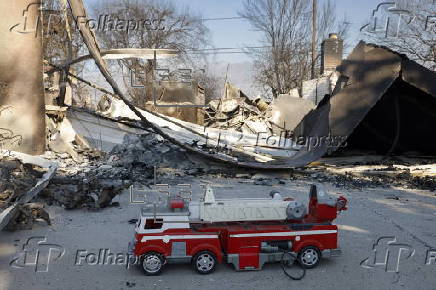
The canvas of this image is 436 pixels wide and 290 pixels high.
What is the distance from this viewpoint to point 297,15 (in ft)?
100

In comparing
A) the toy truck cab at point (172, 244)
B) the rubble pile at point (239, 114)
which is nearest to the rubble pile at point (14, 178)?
the toy truck cab at point (172, 244)

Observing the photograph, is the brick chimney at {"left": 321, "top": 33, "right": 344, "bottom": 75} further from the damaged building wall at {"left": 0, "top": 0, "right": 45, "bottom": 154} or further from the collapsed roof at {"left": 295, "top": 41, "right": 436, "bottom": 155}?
the damaged building wall at {"left": 0, "top": 0, "right": 45, "bottom": 154}

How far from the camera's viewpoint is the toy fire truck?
3482mm

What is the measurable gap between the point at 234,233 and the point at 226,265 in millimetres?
404

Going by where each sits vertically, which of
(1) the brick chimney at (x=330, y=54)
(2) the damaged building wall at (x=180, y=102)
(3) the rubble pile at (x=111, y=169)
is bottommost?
(3) the rubble pile at (x=111, y=169)

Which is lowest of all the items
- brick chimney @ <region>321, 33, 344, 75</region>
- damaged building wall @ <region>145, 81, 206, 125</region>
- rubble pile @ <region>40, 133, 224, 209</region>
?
rubble pile @ <region>40, 133, 224, 209</region>

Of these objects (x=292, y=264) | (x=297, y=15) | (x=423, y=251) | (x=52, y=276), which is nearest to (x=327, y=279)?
(x=292, y=264)

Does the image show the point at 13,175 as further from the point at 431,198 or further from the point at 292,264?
the point at 431,198

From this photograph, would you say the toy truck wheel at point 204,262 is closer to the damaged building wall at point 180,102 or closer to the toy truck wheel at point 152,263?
the toy truck wheel at point 152,263

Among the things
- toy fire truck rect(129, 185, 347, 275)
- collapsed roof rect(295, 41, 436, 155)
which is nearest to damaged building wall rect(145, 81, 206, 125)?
collapsed roof rect(295, 41, 436, 155)

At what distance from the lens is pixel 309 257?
363 cm

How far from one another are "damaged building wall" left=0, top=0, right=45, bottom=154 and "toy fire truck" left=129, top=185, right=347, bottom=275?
19.9 ft

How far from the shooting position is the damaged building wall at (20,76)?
8359mm

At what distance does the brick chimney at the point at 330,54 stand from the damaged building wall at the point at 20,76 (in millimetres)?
17223
